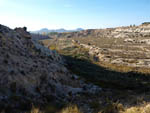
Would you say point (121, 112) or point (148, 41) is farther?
point (148, 41)

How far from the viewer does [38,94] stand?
861 centimetres

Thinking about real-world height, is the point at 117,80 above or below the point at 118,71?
above

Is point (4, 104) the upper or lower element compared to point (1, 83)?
lower

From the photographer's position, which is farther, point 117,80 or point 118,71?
point 118,71

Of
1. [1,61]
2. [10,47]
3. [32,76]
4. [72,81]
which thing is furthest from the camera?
[72,81]

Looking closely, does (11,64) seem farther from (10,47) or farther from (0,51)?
(10,47)

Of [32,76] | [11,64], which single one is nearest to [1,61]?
[11,64]

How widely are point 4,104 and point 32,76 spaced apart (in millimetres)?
3882

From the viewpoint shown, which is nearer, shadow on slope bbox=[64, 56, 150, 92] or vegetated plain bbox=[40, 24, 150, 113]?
vegetated plain bbox=[40, 24, 150, 113]

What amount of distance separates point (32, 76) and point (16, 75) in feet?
4.50

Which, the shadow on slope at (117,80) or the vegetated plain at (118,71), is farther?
the shadow on slope at (117,80)

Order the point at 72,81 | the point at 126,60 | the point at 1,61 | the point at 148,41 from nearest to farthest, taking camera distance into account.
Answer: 1. the point at 1,61
2. the point at 72,81
3. the point at 126,60
4. the point at 148,41

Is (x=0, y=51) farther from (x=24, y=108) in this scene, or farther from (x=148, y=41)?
(x=148, y=41)

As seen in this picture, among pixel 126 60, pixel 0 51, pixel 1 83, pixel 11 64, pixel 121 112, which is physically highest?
pixel 0 51
